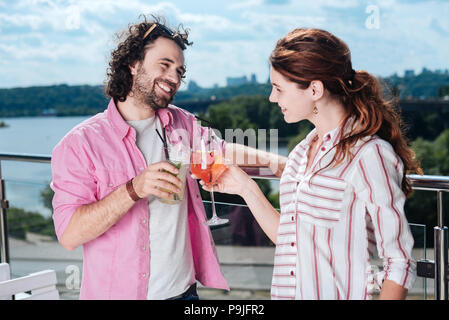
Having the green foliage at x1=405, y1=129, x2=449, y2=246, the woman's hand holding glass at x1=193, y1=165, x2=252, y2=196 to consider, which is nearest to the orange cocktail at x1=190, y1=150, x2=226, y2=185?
the woman's hand holding glass at x1=193, y1=165, x2=252, y2=196

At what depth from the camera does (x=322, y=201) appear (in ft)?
4.18

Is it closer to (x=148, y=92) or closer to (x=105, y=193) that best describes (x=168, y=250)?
(x=105, y=193)

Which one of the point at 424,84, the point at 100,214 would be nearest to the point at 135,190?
the point at 100,214

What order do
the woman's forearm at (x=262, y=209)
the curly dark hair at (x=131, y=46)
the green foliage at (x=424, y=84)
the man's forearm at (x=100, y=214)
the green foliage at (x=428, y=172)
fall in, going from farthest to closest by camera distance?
the green foliage at (x=424, y=84)
the green foliage at (x=428, y=172)
the curly dark hair at (x=131, y=46)
the woman's forearm at (x=262, y=209)
the man's forearm at (x=100, y=214)

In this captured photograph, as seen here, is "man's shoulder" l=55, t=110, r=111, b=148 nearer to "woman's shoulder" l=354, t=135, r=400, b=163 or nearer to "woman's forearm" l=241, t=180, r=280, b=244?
"woman's forearm" l=241, t=180, r=280, b=244

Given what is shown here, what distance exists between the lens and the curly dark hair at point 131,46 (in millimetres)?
1637

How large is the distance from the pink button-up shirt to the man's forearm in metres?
0.03

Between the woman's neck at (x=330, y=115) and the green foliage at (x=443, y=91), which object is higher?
the green foliage at (x=443, y=91)

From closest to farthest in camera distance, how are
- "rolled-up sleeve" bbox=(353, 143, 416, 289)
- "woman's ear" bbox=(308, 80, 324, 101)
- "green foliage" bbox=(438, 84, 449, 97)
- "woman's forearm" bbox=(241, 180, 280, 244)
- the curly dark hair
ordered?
"rolled-up sleeve" bbox=(353, 143, 416, 289), "woman's ear" bbox=(308, 80, 324, 101), "woman's forearm" bbox=(241, 180, 280, 244), the curly dark hair, "green foliage" bbox=(438, 84, 449, 97)

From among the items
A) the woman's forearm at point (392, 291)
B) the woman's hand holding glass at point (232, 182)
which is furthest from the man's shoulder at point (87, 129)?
the woman's forearm at point (392, 291)

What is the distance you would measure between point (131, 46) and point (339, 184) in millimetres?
793

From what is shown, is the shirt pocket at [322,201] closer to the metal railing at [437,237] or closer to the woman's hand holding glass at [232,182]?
the woman's hand holding glass at [232,182]

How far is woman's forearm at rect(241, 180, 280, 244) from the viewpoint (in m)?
1.53
